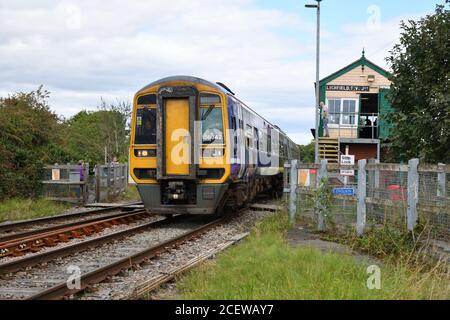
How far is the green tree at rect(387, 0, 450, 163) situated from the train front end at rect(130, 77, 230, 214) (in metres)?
4.04

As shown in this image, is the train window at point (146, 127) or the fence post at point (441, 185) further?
the train window at point (146, 127)

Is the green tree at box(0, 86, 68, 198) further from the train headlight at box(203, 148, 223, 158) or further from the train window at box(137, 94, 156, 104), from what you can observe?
the train headlight at box(203, 148, 223, 158)

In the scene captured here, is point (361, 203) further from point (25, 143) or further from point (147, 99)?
point (25, 143)

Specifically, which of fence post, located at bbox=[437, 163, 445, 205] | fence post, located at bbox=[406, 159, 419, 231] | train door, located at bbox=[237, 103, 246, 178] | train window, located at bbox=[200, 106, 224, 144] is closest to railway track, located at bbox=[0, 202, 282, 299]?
train window, located at bbox=[200, 106, 224, 144]

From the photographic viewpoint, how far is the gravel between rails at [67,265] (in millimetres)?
6637

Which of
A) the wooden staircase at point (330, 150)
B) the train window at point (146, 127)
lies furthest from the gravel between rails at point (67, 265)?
the wooden staircase at point (330, 150)

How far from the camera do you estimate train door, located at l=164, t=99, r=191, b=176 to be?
1267 cm

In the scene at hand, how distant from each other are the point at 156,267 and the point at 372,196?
3817 mm

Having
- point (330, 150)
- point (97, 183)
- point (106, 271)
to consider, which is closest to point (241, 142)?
point (97, 183)

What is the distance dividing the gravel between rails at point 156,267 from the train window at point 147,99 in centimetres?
330

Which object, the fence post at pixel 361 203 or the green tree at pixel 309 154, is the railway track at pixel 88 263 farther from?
the green tree at pixel 309 154

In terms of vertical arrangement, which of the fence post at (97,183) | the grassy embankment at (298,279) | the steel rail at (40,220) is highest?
the fence post at (97,183)
